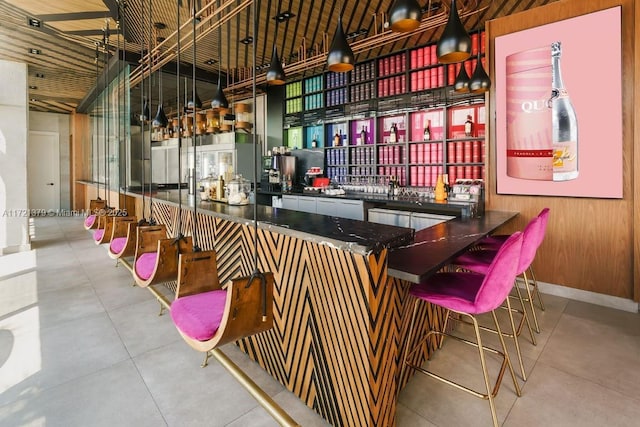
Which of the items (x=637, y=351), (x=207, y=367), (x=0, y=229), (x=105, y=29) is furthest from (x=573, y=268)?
(x=0, y=229)

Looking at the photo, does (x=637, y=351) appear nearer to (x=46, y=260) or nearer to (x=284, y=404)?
(x=284, y=404)

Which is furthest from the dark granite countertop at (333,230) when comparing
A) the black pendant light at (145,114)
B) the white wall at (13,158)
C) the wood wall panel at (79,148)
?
the wood wall panel at (79,148)

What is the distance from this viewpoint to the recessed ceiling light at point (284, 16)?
16.4ft

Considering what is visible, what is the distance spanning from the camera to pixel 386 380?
1812 mm

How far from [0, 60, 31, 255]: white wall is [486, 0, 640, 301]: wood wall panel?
824 centimetres

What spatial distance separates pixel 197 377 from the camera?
2455 mm

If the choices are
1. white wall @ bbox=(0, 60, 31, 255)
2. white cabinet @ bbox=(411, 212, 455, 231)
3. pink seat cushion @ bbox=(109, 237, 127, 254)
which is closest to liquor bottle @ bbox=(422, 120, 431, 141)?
white cabinet @ bbox=(411, 212, 455, 231)

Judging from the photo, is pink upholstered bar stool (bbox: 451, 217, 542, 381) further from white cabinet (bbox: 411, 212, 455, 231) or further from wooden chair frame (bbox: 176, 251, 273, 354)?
wooden chair frame (bbox: 176, 251, 273, 354)

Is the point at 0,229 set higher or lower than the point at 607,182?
lower

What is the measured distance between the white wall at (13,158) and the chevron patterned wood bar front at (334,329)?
679cm

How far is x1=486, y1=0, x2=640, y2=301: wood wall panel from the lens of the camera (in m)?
3.49

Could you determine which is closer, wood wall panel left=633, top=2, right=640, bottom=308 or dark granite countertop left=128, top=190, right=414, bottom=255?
dark granite countertop left=128, top=190, right=414, bottom=255

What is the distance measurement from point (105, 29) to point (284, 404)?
6.47 metres

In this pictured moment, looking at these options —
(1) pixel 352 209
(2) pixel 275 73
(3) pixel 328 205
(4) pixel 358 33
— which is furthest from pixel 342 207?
(4) pixel 358 33
